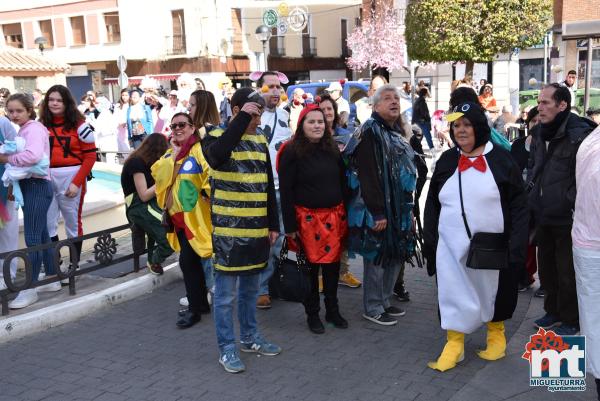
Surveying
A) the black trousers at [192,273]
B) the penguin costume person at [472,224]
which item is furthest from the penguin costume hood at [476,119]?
the black trousers at [192,273]

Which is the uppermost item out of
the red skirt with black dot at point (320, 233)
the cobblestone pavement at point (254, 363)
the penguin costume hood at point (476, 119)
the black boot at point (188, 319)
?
the penguin costume hood at point (476, 119)

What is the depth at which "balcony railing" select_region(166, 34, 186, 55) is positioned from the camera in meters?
39.2

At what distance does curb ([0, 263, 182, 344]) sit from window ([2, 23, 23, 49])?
4140 centimetres

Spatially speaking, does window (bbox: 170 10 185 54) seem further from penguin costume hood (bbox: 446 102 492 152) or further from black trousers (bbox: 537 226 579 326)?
penguin costume hood (bbox: 446 102 492 152)

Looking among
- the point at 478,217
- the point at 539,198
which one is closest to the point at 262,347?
the point at 478,217

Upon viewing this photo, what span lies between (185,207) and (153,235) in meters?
1.48

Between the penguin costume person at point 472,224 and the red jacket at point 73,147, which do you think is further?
the red jacket at point 73,147

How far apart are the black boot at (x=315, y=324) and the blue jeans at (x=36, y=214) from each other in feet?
8.01

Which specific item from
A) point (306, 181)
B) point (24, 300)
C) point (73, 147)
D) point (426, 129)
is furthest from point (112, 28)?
point (306, 181)

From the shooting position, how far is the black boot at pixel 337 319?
Result: 527cm

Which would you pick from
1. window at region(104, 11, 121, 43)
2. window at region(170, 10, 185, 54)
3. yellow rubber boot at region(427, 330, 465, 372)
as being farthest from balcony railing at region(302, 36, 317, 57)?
yellow rubber boot at region(427, 330, 465, 372)

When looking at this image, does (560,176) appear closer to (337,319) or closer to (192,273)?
(337,319)

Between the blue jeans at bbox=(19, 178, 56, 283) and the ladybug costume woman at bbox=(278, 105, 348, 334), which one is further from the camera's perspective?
the blue jeans at bbox=(19, 178, 56, 283)

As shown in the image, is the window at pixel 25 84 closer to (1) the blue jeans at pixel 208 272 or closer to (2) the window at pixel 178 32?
(1) the blue jeans at pixel 208 272
